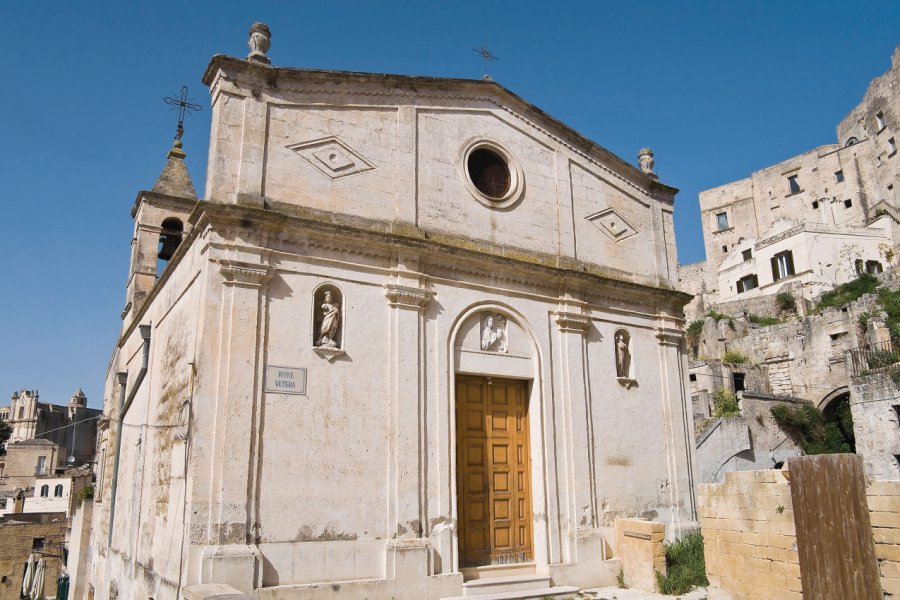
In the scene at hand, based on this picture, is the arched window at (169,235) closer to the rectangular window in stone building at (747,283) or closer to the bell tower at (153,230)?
the bell tower at (153,230)

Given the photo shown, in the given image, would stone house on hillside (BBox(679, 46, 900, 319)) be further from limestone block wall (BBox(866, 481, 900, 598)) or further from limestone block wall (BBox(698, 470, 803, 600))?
limestone block wall (BBox(866, 481, 900, 598))

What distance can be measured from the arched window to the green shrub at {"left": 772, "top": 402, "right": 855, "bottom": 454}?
935 inches

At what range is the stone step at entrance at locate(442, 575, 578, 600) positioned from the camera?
9.80 meters

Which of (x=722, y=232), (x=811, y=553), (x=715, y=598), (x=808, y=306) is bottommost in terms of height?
(x=715, y=598)

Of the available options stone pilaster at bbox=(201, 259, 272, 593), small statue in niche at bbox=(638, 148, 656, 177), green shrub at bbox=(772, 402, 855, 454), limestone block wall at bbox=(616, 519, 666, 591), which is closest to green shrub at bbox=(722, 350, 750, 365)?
green shrub at bbox=(772, 402, 855, 454)

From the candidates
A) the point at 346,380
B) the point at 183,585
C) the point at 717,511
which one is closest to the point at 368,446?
the point at 346,380

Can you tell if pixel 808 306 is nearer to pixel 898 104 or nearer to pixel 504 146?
pixel 898 104

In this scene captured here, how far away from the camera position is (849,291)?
125ft

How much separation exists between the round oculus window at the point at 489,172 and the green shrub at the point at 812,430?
69.7 feet

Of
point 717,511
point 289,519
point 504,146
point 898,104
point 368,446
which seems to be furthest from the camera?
point 898,104

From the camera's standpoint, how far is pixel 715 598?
407 inches

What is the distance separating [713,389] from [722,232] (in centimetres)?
3269

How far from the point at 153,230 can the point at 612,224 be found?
31.5ft

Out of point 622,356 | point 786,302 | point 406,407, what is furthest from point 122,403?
point 786,302
